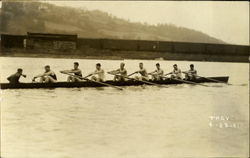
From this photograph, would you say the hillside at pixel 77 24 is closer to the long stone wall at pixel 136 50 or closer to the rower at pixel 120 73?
the long stone wall at pixel 136 50

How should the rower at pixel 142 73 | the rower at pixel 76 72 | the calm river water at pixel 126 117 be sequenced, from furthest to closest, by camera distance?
the rower at pixel 142 73
the rower at pixel 76 72
the calm river water at pixel 126 117

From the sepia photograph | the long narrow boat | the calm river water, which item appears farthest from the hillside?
the long narrow boat

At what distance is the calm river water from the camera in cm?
231

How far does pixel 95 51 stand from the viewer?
2.49 metres

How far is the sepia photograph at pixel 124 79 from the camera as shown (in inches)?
91.7

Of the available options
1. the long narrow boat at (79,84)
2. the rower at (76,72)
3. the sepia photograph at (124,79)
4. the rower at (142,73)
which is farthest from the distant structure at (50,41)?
the rower at (142,73)

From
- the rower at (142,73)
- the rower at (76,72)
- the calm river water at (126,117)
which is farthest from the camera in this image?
the rower at (142,73)

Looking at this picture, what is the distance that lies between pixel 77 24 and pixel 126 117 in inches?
24.4

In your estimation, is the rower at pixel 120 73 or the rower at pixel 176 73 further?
the rower at pixel 176 73

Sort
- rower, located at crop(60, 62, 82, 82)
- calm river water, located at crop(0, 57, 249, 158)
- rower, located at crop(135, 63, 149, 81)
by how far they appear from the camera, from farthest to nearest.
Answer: rower, located at crop(135, 63, 149, 81), rower, located at crop(60, 62, 82, 82), calm river water, located at crop(0, 57, 249, 158)

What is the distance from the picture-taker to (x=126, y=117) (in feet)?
8.11

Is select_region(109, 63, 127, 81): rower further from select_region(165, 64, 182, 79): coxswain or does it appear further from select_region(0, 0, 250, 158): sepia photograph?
select_region(165, 64, 182, 79): coxswain

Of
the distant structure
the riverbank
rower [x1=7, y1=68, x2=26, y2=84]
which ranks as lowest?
rower [x1=7, y1=68, x2=26, y2=84]

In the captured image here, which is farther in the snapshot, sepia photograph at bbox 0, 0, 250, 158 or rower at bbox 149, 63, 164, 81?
rower at bbox 149, 63, 164, 81
